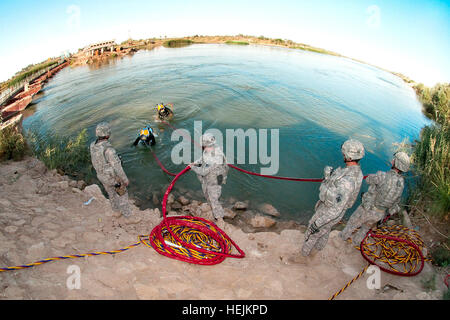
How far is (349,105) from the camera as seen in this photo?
16625 mm

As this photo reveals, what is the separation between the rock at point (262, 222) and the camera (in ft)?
18.1

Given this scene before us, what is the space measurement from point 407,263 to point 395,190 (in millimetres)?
1378

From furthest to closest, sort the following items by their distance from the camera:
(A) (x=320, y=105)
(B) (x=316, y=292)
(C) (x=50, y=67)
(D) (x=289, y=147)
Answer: (C) (x=50, y=67) → (A) (x=320, y=105) → (D) (x=289, y=147) → (B) (x=316, y=292)

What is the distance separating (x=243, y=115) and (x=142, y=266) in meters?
11.3

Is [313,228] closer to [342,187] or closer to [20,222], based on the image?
[342,187]

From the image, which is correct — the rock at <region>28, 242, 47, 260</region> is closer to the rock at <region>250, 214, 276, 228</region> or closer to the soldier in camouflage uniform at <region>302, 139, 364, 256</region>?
the rock at <region>250, 214, 276, 228</region>

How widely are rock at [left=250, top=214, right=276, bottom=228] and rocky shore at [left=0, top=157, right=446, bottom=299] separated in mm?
346

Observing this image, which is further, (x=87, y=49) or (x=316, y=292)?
(x=87, y=49)

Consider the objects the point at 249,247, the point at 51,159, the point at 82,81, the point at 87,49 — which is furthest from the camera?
the point at 87,49

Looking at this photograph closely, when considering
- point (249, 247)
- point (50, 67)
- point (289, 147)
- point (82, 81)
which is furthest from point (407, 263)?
point (50, 67)

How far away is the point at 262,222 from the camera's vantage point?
5.55 m

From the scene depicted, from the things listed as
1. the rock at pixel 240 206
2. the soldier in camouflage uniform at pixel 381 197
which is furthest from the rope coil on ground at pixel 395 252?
the rock at pixel 240 206

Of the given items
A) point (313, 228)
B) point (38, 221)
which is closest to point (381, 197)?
point (313, 228)
